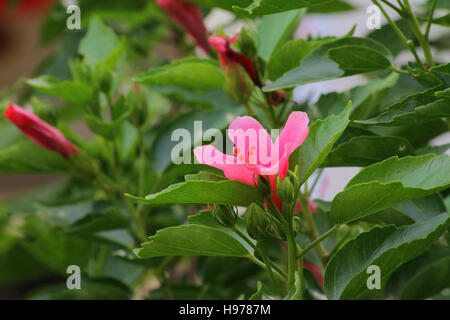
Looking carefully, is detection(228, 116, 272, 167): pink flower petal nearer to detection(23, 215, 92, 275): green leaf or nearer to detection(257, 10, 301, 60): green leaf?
detection(257, 10, 301, 60): green leaf

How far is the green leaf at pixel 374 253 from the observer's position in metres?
0.47

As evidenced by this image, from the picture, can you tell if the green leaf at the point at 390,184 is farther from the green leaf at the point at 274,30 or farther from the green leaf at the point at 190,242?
the green leaf at the point at 274,30

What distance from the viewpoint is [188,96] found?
803 mm

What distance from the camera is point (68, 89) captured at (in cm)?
71

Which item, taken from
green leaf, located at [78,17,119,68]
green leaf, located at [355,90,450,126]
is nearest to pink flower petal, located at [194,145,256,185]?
green leaf, located at [355,90,450,126]

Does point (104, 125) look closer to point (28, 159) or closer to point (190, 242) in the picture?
point (28, 159)

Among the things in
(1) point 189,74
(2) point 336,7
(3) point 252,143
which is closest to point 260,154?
(3) point 252,143

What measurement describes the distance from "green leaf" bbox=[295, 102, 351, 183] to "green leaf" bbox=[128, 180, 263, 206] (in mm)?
44

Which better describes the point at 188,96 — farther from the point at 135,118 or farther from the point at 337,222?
the point at 337,222

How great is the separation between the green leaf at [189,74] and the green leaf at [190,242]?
24 centimetres

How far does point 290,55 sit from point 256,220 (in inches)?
8.5

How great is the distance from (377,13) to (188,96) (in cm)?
29

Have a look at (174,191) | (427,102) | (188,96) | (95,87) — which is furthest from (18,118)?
(427,102)

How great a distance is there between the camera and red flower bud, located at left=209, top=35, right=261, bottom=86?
609 mm
